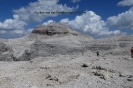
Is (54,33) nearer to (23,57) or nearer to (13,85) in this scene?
(23,57)

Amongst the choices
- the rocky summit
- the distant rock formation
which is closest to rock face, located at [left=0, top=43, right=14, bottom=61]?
the rocky summit

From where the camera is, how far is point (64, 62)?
22.3 m

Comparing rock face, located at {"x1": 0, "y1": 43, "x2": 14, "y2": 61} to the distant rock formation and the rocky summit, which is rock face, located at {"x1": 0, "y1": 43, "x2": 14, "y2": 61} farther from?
the distant rock formation

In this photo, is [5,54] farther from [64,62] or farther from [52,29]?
[52,29]

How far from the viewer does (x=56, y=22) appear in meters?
66.4

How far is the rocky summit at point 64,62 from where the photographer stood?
45.2 feet


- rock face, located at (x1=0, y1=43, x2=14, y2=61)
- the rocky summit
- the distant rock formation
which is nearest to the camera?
the rocky summit

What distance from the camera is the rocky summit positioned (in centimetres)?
1377

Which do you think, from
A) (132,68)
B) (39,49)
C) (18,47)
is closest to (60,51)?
(39,49)

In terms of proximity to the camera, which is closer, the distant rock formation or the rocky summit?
the rocky summit

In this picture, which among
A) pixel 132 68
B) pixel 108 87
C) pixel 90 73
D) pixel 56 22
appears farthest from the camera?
pixel 56 22

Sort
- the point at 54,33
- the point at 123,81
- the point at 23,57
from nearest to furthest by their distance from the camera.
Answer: the point at 123,81, the point at 23,57, the point at 54,33

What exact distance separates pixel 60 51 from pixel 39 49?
14.1 ft

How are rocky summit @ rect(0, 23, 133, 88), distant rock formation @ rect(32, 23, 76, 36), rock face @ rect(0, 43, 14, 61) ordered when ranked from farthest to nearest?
distant rock formation @ rect(32, 23, 76, 36), rock face @ rect(0, 43, 14, 61), rocky summit @ rect(0, 23, 133, 88)
